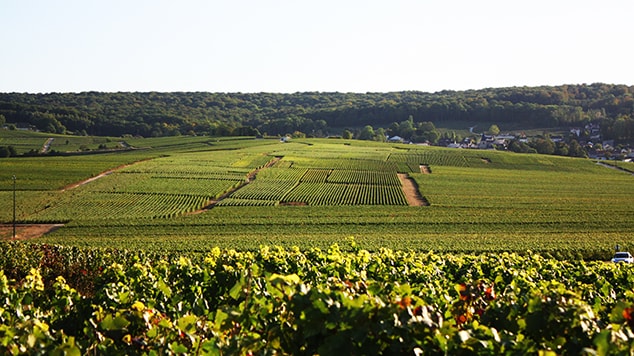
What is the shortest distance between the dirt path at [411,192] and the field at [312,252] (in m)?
0.84

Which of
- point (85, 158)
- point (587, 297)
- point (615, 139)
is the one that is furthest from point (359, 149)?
point (587, 297)

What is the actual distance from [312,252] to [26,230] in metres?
42.5

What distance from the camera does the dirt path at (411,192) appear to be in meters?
64.5

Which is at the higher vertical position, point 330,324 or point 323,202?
point 330,324

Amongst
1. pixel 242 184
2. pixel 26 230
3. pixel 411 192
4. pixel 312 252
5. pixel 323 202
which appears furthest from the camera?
pixel 242 184

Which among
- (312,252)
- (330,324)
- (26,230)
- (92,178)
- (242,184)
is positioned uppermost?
(330,324)

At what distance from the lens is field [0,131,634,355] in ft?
20.6

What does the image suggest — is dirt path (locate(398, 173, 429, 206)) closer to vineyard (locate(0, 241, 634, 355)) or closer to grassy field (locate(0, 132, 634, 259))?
grassy field (locate(0, 132, 634, 259))

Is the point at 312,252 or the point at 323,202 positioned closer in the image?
the point at 312,252

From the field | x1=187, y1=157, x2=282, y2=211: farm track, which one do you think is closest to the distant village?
the field

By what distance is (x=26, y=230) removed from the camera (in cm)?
5097

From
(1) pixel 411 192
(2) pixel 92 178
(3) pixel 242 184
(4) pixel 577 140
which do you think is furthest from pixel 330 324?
(4) pixel 577 140

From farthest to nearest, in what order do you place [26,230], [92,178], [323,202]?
[92,178] → [323,202] → [26,230]

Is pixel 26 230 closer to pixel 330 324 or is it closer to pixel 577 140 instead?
pixel 330 324
